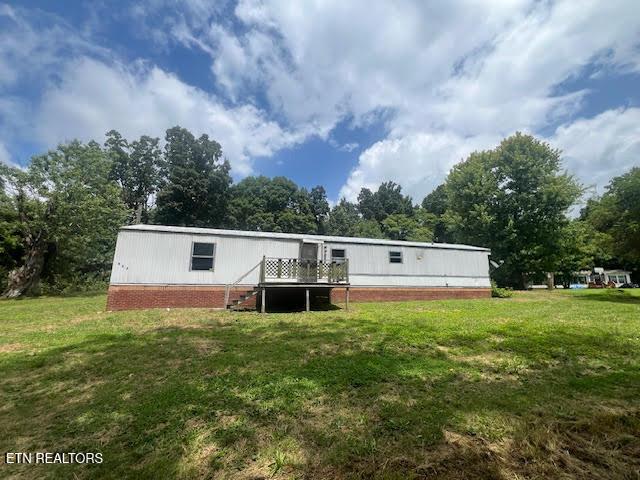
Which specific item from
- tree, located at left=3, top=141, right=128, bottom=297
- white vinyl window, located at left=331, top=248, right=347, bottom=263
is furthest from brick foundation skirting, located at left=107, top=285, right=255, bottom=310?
tree, located at left=3, top=141, right=128, bottom=297

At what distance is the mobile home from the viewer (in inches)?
492

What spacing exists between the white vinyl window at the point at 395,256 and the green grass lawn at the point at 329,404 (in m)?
9.15

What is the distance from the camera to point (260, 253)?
46.6ft

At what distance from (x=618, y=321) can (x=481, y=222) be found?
63.4 ft

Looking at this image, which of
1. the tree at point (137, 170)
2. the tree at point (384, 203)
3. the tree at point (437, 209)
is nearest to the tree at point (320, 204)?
the tree at point (384, 203)

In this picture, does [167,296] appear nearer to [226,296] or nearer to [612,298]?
→ [226,296]

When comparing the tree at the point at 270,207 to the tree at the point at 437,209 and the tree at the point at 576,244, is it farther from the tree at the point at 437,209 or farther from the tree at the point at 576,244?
the tree at the point at 576,244

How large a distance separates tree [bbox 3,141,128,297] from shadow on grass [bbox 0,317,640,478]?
57.4 ft

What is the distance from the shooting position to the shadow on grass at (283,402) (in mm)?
2883

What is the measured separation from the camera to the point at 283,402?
4047mm

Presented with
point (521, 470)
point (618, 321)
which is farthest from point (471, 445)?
point (618, 321)

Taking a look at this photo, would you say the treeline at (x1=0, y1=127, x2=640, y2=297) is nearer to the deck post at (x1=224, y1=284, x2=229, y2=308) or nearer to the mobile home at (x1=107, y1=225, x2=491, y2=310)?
the mobile home at (x1=107, y1=225, x2=491, y2=310)

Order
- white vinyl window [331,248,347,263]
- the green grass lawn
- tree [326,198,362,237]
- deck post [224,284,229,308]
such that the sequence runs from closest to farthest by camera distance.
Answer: the green grass lawn, deck post [224,284,229,308], white vinyl window [331,248,347,263], tree [326,198,362,237]

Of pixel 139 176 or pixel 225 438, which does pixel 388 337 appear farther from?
pixel 139 176
